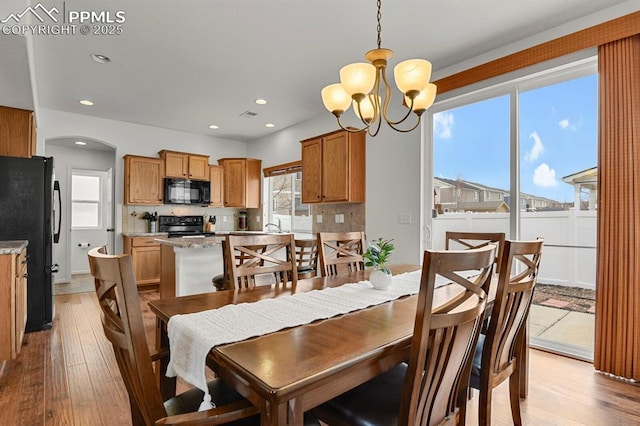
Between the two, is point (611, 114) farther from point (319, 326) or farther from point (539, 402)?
point (319, 326)

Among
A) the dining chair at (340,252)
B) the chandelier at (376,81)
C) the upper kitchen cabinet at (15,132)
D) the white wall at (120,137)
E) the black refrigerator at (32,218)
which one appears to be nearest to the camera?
the chandelier at (376,81)

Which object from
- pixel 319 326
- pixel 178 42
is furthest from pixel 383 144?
pixel 319 326

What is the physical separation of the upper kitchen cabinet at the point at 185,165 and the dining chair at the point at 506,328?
5188 mm

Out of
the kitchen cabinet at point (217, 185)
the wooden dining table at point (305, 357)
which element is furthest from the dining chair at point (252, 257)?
the kitchen cabinet at point (217, 185)

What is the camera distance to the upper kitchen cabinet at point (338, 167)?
4129 millimetres

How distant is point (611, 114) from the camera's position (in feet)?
7.82

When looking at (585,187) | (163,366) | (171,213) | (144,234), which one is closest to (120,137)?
(171,213)

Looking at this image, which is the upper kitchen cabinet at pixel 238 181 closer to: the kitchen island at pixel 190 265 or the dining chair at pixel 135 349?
the kitchen island at pixel 190 265

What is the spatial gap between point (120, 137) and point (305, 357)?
5.60 metres

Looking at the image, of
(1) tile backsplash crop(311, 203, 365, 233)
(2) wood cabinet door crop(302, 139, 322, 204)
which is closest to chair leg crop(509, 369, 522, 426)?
(1) tile backsplash crop(311, 203, 365, 233)

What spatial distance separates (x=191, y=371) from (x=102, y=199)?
6969 mm

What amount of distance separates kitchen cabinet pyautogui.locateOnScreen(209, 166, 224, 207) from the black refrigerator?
2.72m

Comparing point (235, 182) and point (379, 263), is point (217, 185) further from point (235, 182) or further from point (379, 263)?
point (379, 263)

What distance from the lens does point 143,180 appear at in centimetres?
524
